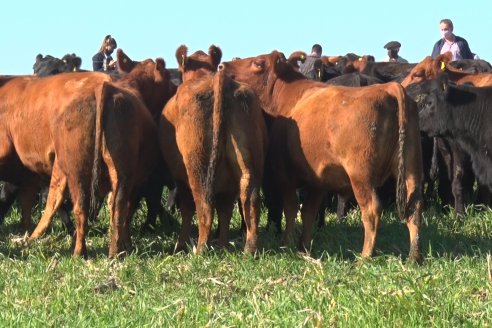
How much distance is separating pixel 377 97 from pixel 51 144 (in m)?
2.94

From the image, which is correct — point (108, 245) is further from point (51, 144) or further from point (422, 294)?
point (422, 294)

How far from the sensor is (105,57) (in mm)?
18906

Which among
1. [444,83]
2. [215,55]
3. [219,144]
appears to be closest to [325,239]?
[219,144]

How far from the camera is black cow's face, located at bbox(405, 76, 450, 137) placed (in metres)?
11.5

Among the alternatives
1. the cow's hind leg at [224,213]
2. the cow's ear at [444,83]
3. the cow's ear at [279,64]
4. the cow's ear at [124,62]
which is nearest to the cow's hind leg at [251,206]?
the cow's hind leg at [224,213]

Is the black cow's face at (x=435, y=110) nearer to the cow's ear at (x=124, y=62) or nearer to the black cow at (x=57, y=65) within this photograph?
the cow's ear at (x=124, y=62)

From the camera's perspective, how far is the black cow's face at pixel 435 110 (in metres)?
11.5

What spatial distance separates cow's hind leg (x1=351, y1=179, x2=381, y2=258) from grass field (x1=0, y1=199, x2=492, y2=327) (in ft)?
0.51

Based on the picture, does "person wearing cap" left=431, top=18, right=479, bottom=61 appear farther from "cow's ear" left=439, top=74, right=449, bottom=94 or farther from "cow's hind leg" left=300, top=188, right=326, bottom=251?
"cow's hind leg" left=300, top=188, right=326, bottom=251

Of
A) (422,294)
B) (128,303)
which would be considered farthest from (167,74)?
(422,294)

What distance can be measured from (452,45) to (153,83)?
7996 mm

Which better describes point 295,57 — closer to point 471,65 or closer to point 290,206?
point 290,206

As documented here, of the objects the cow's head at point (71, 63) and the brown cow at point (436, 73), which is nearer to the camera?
the brown cow at point (436, 73)

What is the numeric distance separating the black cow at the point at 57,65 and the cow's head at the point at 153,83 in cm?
418
